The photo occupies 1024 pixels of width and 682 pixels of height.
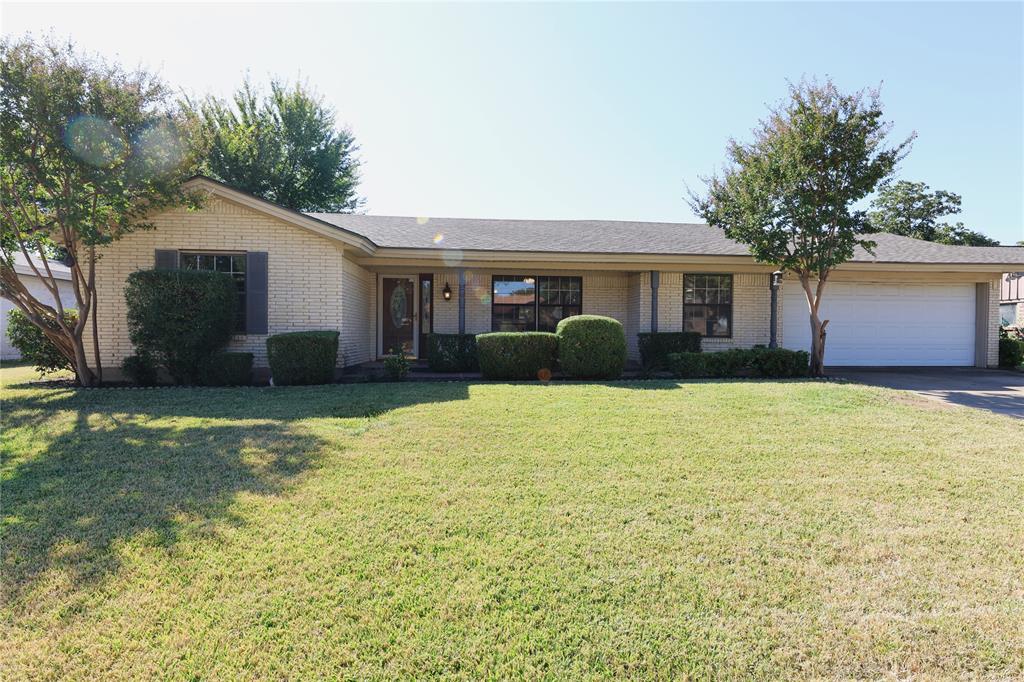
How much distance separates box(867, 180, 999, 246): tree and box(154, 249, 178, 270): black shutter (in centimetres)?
4179

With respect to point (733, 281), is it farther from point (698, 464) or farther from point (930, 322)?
point (698, 464)

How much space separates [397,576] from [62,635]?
1464 mm

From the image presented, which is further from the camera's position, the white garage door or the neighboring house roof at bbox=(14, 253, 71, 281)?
the neighboring house roof at bbox=(14, 253, 71, 281)

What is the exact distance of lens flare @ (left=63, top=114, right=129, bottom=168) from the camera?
722cm

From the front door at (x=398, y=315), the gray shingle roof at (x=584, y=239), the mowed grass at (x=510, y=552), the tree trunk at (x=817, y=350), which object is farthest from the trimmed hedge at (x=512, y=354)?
the tree trunk at (x=817, y=350)

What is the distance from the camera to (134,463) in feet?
14.3

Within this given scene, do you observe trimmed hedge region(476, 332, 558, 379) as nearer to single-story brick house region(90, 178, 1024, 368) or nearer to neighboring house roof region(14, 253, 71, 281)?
single-story brick house region(90, 178, 1024, 368)

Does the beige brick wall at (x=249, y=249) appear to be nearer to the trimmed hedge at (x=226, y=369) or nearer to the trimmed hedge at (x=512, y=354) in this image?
the trimmed hedge at (x=226, y=369)

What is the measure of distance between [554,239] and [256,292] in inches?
266

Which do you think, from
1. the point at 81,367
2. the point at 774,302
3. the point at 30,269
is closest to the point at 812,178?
the point at 774,302

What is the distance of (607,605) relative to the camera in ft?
7.89

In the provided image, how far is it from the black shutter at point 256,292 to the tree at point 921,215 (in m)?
40.5

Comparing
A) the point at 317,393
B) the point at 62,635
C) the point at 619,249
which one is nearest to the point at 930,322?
the point at 619,249

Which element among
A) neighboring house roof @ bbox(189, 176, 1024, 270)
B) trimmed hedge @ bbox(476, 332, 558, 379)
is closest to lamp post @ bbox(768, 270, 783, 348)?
neighboring house roof @ bbox(189, 176, 1024, 270)
